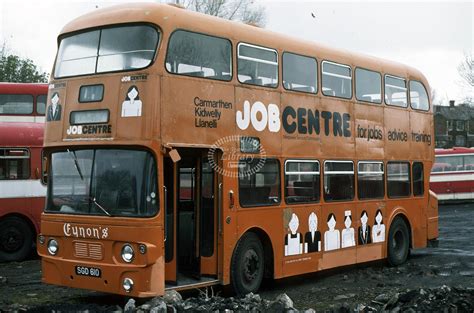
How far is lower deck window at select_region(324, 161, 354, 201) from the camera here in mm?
13953

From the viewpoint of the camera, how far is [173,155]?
10297 millimetres

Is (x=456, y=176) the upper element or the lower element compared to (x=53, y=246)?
upper

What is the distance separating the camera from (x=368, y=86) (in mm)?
15461

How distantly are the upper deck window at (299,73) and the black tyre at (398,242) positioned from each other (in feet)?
14.3

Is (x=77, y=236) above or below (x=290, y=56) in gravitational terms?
below

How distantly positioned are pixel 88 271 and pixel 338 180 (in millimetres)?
5824

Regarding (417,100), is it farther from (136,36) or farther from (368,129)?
(136,36)

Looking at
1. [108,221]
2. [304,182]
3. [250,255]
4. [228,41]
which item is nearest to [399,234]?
[304,182]

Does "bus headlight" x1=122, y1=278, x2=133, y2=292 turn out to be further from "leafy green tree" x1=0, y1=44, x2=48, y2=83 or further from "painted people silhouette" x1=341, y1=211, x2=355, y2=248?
"leafy green tree" x1=0, y1=44, x2=48, y2=83

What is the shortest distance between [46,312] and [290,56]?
20.9ft

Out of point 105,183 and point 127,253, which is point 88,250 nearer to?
point 127,253

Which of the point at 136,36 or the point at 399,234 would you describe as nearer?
the point at 136,36

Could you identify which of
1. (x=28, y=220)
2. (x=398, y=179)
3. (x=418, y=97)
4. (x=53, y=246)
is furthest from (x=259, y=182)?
(x=28, y=220)

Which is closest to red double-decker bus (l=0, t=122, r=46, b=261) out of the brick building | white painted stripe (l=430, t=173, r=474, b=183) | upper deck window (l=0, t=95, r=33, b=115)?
upper deck window (l=0, t=95, r=33, b=115)
